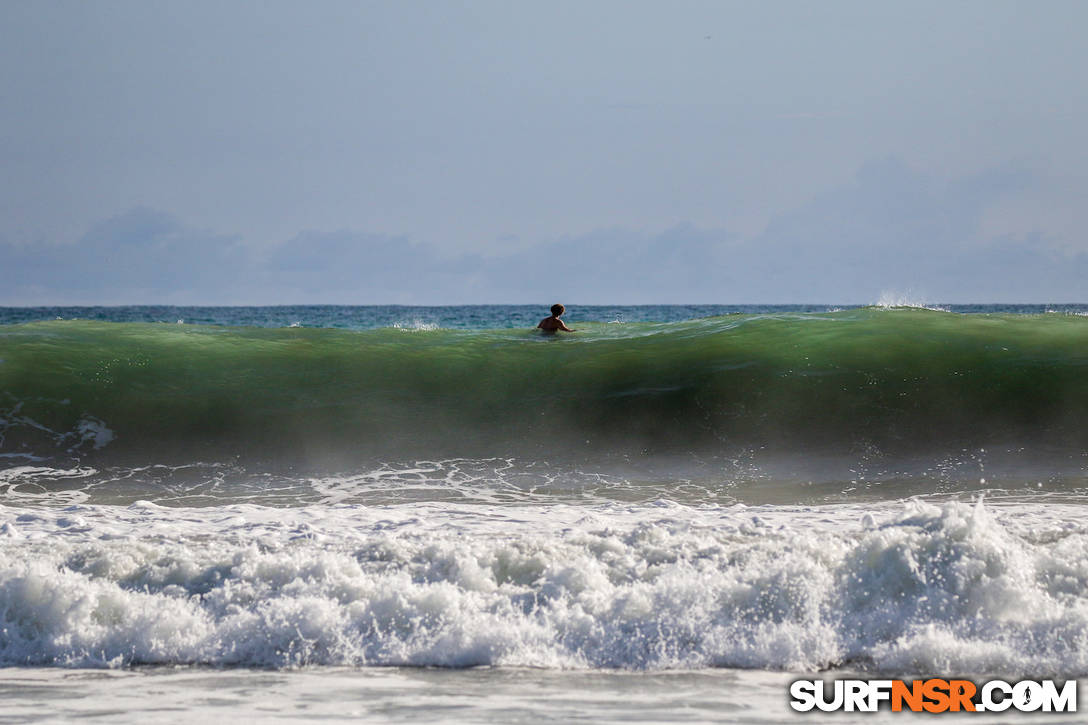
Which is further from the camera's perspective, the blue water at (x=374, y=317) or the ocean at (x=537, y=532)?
the blue water at (x=374, y=317)

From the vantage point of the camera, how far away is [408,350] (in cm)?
1368

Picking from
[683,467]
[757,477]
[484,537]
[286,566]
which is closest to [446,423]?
[683,467]

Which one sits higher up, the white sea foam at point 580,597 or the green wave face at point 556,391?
the green wave face at point 556,391

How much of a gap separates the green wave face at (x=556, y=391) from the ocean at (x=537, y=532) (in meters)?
0.06

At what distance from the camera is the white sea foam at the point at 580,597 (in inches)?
179

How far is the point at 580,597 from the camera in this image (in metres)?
4.93

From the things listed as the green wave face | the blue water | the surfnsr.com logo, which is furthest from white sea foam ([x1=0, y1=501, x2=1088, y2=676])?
the blue water

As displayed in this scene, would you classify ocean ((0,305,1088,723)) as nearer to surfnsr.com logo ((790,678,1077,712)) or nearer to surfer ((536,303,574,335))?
surfnsr.com logo ((790,678,1077,712))

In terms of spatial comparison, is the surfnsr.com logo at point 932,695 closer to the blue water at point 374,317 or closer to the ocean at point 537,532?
the ocean at point 537,532

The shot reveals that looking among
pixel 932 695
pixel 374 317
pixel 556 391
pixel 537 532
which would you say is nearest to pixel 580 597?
pixel 537 532

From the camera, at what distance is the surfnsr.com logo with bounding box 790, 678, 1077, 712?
12.8 feet

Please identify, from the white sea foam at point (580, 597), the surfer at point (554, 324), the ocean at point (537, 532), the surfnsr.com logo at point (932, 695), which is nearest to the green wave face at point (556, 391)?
the ocean at point (537, 532)

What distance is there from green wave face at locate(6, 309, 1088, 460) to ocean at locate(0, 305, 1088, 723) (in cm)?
6

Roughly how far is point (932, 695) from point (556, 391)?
24.6 ft
